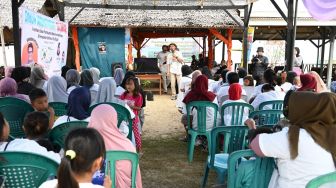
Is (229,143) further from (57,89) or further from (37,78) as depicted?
(37,78)

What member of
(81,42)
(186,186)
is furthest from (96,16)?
(186,186)

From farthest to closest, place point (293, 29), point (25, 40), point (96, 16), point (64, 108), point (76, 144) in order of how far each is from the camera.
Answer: point (96, 16)
point (293, 29)
point (25, 40)
point (64, 108)
point (76, 144)

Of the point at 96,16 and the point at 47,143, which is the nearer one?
the point at 47,143

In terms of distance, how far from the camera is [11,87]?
4.15m

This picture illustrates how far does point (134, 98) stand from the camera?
16.4ft

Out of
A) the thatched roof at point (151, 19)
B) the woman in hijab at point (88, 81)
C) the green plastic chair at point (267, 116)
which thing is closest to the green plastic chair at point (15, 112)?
the woman in hijab at point (88, 81)

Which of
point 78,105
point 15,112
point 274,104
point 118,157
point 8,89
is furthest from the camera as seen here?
point 274,104

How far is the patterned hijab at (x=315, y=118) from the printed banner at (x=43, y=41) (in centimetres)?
420

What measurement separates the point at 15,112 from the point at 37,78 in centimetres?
150

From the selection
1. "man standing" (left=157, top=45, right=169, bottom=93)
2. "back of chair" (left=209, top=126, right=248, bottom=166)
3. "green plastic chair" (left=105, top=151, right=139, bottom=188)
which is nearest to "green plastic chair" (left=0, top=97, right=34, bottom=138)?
"green plastic chair" (left=105, top=151, right=139, bottom=188)

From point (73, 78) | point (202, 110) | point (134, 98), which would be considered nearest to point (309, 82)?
point (202, 110)

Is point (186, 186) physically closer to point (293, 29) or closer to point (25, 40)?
point (25, 40)

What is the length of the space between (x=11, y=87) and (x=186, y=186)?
2293mm

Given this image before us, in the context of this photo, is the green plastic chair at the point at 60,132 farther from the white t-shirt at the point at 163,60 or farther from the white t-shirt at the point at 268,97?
the white t-shirt at the point at 163,60
